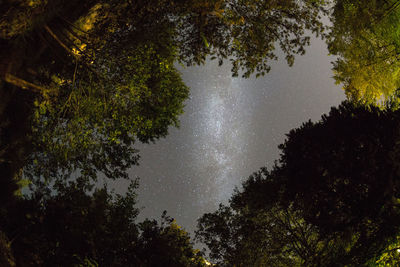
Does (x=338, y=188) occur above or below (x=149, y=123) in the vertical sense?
below

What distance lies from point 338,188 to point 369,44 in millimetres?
7800

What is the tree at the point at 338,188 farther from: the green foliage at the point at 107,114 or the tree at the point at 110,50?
the green foliage at the point at 107,114

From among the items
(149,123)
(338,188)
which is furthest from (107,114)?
(338,188)

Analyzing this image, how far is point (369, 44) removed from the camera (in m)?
14.0

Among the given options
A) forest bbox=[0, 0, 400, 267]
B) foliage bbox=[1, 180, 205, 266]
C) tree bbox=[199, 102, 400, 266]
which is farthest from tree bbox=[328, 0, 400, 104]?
foliage bbox=[1, 180, 205, 266]

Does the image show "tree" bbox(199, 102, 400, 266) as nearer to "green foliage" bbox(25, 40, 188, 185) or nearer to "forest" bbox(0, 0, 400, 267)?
"forest" bbox(0, 0, 400, 267)

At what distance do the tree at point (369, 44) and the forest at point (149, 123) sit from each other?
6cm

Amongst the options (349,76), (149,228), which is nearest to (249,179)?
(149,228)

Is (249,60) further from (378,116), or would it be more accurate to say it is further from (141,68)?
(378,116)

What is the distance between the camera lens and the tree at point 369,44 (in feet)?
40.6

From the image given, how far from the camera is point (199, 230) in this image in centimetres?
1741

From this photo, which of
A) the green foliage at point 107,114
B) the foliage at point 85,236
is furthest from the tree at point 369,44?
the foliage at point 85,236

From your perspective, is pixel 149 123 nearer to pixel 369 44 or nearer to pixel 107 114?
pixel 107 114

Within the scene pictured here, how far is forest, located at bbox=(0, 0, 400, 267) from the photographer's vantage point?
30.4 ft
